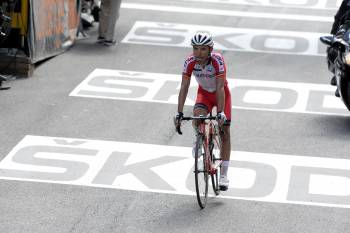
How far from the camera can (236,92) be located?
15938mm

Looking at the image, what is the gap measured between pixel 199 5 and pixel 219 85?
13.3m

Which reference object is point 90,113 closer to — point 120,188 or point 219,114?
point 120,188

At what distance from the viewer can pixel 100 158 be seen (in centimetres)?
1228

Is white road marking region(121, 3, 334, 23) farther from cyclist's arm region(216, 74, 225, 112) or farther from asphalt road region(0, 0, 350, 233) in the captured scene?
cyclist's arm region(216, 74, 225, 112)

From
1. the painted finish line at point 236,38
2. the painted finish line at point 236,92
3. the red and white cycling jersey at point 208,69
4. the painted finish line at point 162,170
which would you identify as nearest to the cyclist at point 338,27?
the painted finish line at point 236,92

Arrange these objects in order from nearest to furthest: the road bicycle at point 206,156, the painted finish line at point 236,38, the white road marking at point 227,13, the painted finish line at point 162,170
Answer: the road bicycle at point 206,156
the painted finish line at point 162,170
the painted finish line at point 236,38
the white road marking at point 227,13

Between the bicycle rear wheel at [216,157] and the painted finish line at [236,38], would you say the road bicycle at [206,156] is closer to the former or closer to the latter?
the bicycle rear wheel at [216,157]

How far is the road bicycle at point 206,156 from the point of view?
10087 mm

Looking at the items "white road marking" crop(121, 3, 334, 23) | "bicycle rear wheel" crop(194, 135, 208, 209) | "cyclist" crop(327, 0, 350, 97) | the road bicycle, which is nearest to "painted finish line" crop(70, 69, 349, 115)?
"cyclist" crop(327, 0, 350, 97)

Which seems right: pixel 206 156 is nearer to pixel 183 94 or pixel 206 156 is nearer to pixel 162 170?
pixel 183 94

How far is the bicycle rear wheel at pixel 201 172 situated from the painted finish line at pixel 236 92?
4684 mm

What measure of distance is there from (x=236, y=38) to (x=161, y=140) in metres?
7.40

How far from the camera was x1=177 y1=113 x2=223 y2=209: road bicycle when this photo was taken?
1009cm

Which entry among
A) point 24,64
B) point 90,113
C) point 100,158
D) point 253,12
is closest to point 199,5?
point 253,12
